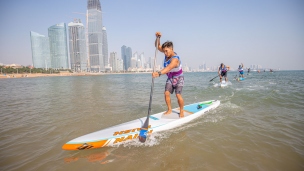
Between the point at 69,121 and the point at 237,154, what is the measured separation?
602 centimetres

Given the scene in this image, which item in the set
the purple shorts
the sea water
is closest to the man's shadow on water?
the sea water

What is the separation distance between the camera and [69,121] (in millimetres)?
5941

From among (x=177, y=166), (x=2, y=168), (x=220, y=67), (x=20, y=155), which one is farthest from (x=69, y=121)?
(x=220, y=67)

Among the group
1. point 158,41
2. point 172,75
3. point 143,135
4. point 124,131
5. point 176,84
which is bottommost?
point 143,135

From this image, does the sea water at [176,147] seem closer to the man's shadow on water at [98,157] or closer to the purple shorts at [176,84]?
the man's shadow on water at [98,157]

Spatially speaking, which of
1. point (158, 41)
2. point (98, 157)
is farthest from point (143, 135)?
point (158, 41)

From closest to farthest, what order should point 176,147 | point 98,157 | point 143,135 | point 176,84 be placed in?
1. point 98,157
2. point 176,147
3. point 143,135
4. point 176,84

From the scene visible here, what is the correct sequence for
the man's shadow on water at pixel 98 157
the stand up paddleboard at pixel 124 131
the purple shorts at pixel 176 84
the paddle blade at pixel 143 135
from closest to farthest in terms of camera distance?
the man's shadow on water at pixel 98 157 → the stand up paddleboard at pixel 124 131 → the paddle blade at pixel 143 135 → the purple shorts at pixel 176 84

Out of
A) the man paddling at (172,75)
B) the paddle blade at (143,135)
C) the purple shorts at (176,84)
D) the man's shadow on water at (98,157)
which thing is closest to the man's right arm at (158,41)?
the man paddling at (172,75)

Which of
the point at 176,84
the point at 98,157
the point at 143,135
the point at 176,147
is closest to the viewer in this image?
the point at 98,157

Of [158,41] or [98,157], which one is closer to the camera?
[98,157]

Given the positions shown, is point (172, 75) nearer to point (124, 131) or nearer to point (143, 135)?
point (143, 135)

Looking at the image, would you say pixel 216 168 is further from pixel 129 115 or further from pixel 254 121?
pixel 129 115

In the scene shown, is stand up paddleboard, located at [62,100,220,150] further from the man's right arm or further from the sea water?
the man's right arm
